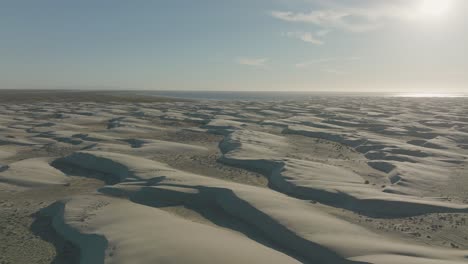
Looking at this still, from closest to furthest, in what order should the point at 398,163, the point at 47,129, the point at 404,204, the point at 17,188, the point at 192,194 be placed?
the point at 404,204 < the point at 192,194 < the point at 17,188 < the point at 398,163 < the point at 47,129

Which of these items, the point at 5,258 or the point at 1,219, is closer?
the point at 5,258

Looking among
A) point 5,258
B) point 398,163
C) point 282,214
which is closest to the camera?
point 5,258

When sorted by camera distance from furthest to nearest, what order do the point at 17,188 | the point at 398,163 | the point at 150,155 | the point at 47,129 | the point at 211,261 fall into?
the point at 47,129, the point at 150,155, the point at 398,163, the point at 17,188, the point at 211,261

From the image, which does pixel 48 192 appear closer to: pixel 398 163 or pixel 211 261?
pixel 211 261

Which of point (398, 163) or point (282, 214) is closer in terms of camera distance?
point (282, 214)

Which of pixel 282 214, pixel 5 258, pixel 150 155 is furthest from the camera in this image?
pixel 150 155

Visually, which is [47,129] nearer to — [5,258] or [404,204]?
[5,258]

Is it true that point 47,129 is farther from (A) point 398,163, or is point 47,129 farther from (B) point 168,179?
(A) point 398,163

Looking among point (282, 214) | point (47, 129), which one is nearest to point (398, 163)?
point (282, 214)

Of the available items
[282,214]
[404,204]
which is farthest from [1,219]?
[404,204]
